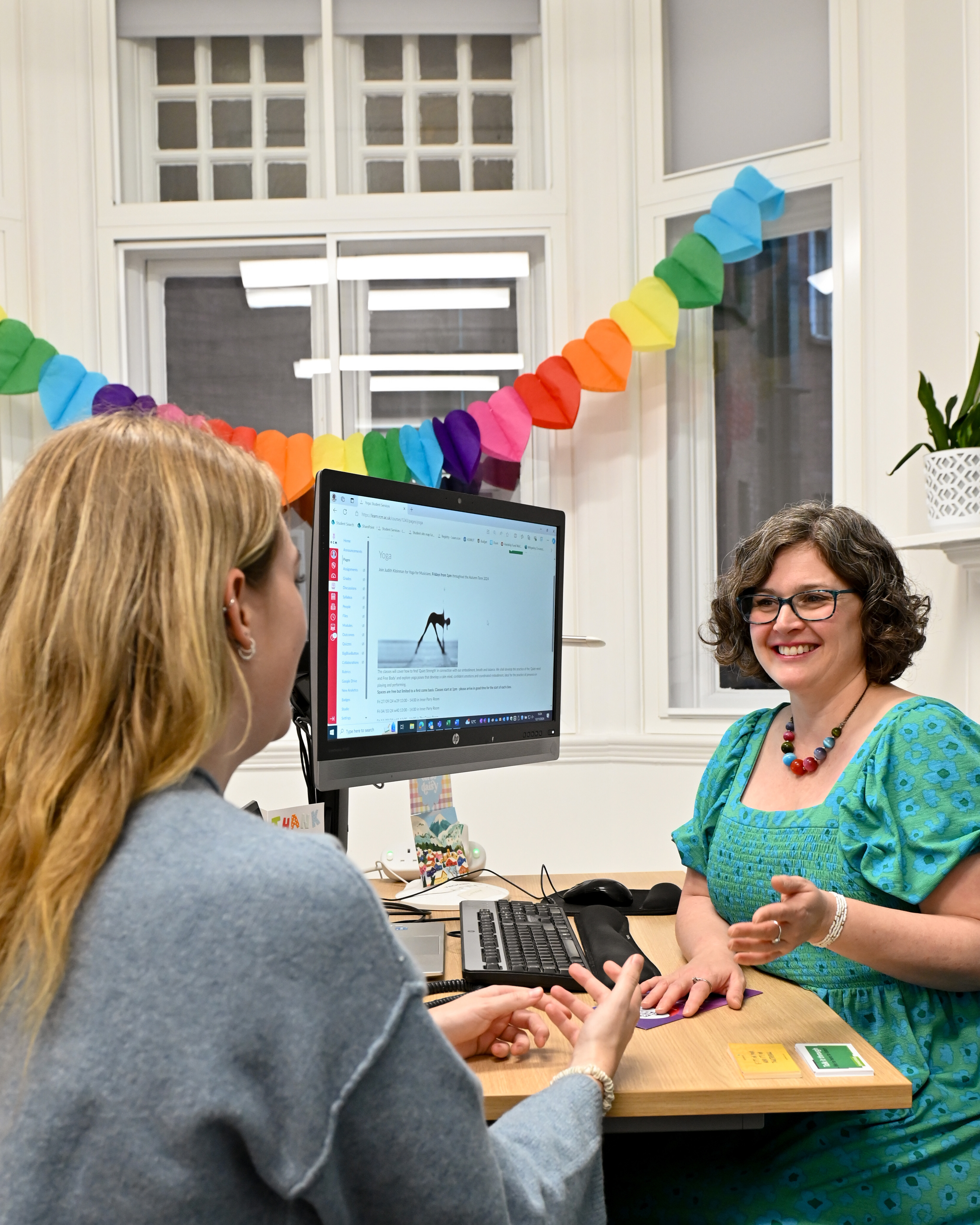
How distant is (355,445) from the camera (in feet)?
8.89

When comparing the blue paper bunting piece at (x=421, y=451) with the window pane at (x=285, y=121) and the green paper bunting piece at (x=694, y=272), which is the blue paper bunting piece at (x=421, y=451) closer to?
the green paper bunting piece at (x=694, y=272)

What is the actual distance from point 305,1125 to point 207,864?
0.15m

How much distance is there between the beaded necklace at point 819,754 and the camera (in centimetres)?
139

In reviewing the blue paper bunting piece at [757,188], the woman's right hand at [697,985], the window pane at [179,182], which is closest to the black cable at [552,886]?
the woman's right hand at [697,985]

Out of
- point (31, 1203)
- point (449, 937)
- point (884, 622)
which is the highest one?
point (884, 622)

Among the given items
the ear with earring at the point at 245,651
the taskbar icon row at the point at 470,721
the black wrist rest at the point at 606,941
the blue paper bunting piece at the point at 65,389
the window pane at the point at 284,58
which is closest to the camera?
the ear with earring at the point at 245,651

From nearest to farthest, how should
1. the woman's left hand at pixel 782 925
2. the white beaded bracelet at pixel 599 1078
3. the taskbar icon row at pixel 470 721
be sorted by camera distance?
1. the white beaded bracelet at pixel 599 1078
2. the woman's left hand at pixel 782 925
3. the taskbar icon row at pixel 470 721

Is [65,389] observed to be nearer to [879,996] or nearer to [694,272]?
[694,272]

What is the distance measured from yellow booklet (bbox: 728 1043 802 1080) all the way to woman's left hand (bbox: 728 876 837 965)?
9cm

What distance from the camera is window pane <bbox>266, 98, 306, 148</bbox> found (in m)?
2.94

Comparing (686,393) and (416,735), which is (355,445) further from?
(416,735)

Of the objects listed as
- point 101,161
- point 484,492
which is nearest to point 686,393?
point 484,492

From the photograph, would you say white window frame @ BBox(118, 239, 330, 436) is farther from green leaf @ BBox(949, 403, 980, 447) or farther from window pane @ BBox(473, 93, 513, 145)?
green leaf @ BBox(949, 403, 980, 447)

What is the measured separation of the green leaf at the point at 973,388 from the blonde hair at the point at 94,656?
71.1 inches
